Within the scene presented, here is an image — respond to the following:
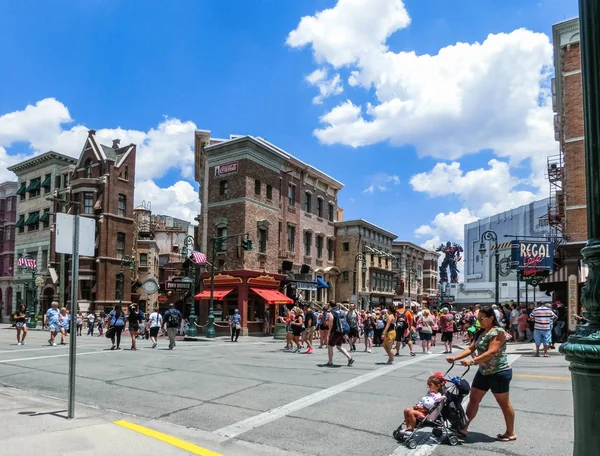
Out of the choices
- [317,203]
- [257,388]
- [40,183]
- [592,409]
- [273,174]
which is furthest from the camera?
[40,183]

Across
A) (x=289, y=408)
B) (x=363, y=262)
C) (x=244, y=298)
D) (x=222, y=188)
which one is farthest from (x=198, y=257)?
(x=289, y=408)

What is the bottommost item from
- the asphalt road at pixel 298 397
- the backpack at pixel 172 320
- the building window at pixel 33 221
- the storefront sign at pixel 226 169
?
the asphalt road at pixel 298 397

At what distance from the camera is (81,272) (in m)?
46.0

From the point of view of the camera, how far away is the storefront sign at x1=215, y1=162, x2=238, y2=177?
35694 millimetres

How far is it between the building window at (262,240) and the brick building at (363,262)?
30.5ft

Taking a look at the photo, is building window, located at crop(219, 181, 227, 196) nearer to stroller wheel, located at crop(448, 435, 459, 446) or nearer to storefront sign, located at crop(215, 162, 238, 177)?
storefront sign, located at crop(215, 162, 238, 177)

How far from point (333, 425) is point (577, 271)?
20962 millimetres

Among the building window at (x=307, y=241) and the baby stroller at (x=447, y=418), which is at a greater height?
the building window at (x=307, y=241)

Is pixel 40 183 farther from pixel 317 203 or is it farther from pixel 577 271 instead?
pixel 577 271

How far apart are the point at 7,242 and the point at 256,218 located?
39.1 meters

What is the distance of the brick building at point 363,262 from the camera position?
4619 centimetres

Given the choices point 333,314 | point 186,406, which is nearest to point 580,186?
point 333,314

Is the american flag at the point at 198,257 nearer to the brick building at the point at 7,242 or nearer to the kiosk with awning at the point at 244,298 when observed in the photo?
the kiosk with awning at the point at 244,298

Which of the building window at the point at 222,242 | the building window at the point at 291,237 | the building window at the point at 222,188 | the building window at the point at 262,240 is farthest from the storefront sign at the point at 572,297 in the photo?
the building window at the point at 222,188
